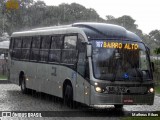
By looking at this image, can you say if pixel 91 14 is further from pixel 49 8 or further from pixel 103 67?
pixel 103 67

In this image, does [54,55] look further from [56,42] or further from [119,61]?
[119,61]

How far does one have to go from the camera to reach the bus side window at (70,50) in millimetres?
16109

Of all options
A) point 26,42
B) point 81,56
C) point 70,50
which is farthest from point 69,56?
point 26,42

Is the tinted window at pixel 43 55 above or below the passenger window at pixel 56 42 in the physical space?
below

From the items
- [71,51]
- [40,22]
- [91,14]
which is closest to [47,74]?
[71,51]

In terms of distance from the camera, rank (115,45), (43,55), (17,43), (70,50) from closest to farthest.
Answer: (115,45), (70,50), (43,55), (17,43)

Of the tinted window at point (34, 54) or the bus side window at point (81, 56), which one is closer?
the bus side window at point (81, 56)

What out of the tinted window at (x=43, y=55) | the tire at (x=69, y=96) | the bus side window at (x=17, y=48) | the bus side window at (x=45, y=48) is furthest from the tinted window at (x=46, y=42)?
the bus side window at (x=17, y=48)

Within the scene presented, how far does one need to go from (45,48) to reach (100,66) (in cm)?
514

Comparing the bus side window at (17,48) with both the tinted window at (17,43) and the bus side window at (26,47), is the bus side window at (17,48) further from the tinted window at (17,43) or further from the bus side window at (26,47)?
the bus side window at (26,47)

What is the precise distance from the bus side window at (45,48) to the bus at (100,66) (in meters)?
0.61

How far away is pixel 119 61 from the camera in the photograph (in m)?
14.8

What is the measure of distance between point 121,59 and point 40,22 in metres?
58.3

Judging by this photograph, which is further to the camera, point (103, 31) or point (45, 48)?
point (45, 48)
